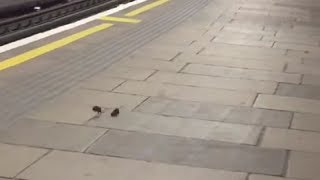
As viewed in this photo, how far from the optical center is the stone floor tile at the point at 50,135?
14.1 feet

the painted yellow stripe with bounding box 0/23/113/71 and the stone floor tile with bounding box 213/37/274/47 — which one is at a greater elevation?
the painted yellow stripe with bounding box 0/23/113/71

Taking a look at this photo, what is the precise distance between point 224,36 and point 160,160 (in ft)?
19.5

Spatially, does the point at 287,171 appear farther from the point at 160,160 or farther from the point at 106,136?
the point at 106,136

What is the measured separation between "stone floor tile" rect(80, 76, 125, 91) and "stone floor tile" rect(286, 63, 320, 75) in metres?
2.22

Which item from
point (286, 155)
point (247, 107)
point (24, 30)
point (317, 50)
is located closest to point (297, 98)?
point (247, 107)

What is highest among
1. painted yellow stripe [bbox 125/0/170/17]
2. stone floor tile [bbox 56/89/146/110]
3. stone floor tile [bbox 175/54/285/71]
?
stone floor tile [bbox 56/89/146/110]

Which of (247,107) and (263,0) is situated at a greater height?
(247,107)

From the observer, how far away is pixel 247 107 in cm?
550

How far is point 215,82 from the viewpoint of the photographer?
6.45 metres

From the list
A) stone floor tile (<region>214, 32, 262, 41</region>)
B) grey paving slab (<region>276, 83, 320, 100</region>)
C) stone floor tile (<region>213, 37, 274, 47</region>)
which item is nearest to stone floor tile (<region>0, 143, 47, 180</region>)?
grey paving slab (<region>276, 83, 320, 100</region>)

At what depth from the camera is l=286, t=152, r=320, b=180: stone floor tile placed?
3.90 metres

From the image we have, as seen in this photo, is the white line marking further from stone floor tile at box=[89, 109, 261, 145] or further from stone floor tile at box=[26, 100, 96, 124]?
stone floor tile at box=[89, 109, 261, 145]

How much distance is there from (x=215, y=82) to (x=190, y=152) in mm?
2290

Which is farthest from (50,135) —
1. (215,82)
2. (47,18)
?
(47,18)
